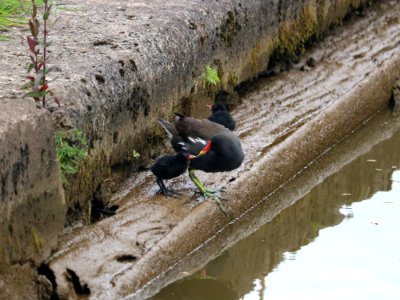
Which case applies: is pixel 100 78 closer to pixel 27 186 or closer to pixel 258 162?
pixel 27 186

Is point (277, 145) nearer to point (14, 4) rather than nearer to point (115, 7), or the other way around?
point (115, 7)

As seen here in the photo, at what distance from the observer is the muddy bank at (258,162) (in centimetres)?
568

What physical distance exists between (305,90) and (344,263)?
102 inches

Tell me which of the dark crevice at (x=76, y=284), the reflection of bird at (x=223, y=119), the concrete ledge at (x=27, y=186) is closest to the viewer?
the concrete ledge at (x=27, y=186)

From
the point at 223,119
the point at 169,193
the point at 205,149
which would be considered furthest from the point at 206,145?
the point at 223,119

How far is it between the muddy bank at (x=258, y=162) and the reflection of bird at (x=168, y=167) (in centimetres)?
8

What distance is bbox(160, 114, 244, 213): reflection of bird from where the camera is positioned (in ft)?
21.6

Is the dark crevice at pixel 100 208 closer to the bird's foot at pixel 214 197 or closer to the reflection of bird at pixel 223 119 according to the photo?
the bird's foot at pixel 214 197

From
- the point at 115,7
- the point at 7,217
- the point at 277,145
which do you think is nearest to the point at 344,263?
the point at 277,145

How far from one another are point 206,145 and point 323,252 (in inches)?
36.2

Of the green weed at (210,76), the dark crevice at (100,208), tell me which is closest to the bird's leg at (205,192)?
the dark crevice at (100,208)

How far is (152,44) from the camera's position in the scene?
276 inches

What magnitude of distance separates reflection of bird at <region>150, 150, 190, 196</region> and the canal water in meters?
0.53

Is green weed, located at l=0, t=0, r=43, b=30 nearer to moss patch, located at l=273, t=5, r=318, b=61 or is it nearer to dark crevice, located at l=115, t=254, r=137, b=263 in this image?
dark crevice, located at l=115, t=254, r=137, b=263
